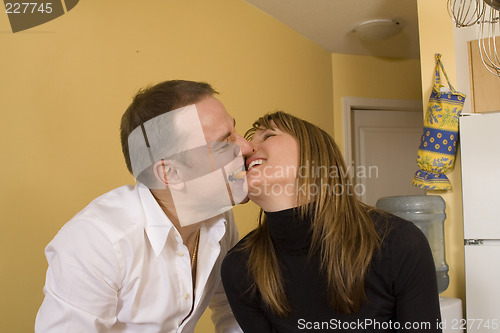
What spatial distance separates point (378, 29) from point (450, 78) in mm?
1075

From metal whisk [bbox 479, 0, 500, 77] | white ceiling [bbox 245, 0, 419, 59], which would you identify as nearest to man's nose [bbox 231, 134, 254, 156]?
metal whisk [bbox 479, 0, 500, 77]

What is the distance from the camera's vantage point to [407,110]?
408 centimetres

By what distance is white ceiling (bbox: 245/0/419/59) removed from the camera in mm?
2861

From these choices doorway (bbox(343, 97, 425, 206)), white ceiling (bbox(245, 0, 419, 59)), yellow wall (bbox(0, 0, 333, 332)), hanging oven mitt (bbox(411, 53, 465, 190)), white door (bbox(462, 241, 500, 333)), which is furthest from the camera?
doorway (bbox(343, 97, 425, 206))

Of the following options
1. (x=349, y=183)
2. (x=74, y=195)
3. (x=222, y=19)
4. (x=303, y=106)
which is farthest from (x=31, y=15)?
(x=303, y=106)

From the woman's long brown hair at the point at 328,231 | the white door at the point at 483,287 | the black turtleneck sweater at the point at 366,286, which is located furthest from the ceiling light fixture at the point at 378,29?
the black turtleneck sweater at the point at 366,286

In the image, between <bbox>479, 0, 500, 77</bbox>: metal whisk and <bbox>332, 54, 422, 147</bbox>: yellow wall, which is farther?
<bbox>332, 54, 422, 147</bbox>: yellow wall

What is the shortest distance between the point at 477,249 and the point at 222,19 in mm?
1652

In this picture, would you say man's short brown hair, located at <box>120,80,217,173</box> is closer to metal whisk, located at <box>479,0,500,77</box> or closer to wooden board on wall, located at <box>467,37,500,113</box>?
metal whisk, located at <box>479,0,500,77</box>

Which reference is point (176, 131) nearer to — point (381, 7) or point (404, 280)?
point (404, 280)

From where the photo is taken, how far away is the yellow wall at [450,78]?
2221 millimetres

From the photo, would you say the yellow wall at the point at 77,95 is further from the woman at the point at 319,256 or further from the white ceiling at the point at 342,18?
the woman at the point at 319,256

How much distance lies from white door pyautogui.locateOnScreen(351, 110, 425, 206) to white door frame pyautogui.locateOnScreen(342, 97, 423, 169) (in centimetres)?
6

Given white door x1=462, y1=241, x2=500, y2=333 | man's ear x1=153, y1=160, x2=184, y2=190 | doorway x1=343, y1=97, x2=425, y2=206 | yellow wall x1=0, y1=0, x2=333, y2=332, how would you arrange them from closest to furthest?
man's ear x1=153, y1=160, x2=184, y2=190, yellow wall x1=0, y1=0, x2=333, y2=332, white door x1=462, y1=241, x2=500, y2=333, doorway x1=343, y1=97, x2=425, y2=206
